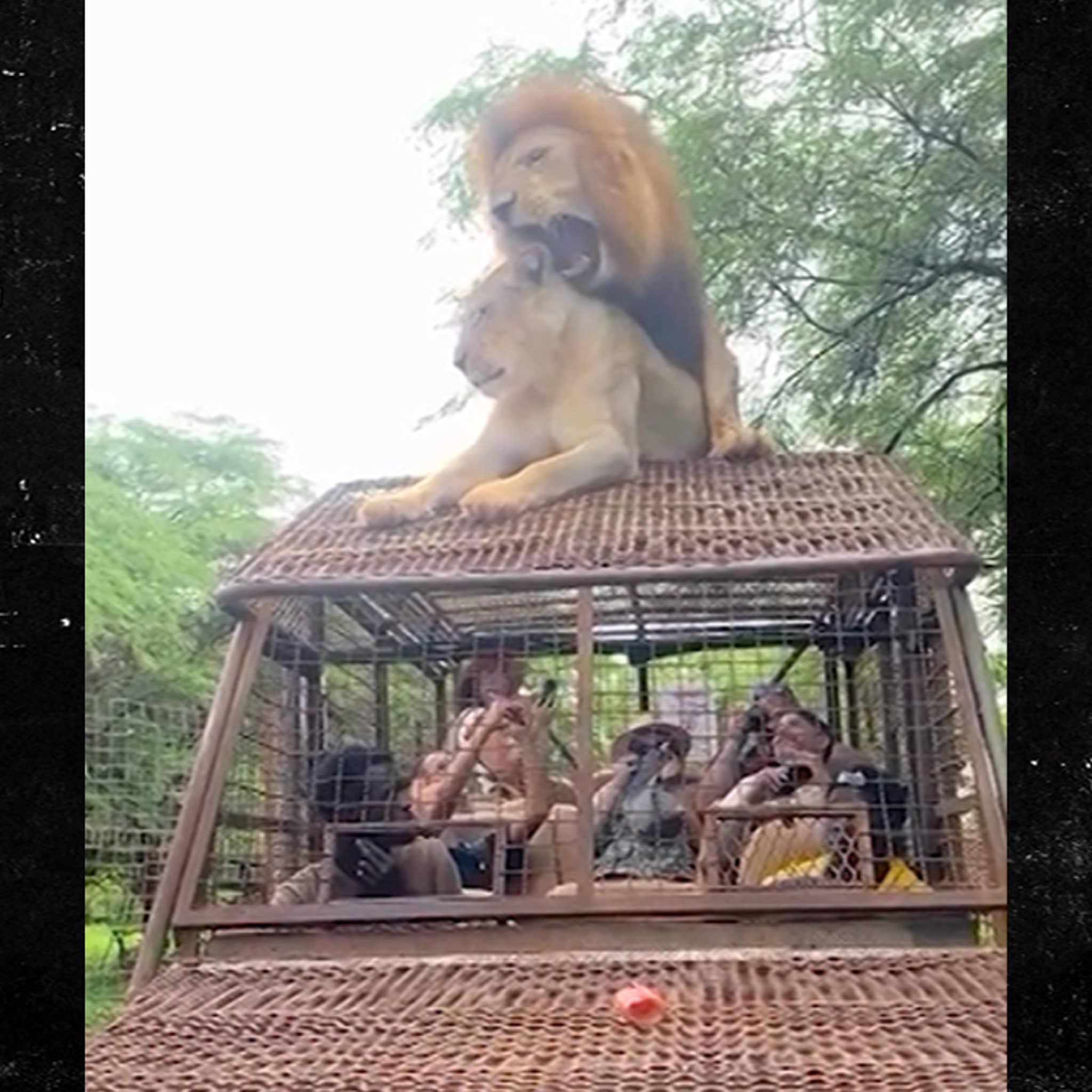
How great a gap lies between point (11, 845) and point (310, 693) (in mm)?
445

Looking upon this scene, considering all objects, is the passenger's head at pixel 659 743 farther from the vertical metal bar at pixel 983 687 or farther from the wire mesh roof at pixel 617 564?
the vertical metal bar at pixel 983 687

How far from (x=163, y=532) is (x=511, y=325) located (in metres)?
0.50

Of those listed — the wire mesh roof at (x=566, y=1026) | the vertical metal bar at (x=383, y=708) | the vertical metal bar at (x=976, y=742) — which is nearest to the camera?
the wire mesh roof at (x=566, y=1026)

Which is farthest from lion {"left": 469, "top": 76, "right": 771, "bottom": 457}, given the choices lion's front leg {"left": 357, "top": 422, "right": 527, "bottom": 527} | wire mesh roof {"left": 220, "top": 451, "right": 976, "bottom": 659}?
lion's front leg {"left": 357, "top": 422, "right": 527, "bottom": 527}

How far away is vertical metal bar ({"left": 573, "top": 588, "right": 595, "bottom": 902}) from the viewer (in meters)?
2.15

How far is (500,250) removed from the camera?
2.35 metres

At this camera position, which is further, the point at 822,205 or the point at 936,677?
the point at 822,205

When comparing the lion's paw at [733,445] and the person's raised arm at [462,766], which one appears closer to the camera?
the person's raised arm at [462,766]

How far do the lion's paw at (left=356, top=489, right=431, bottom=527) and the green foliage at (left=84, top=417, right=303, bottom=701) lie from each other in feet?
0.32

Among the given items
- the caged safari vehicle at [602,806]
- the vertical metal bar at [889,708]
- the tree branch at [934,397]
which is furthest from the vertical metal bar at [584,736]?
the tree branch at [934,397]

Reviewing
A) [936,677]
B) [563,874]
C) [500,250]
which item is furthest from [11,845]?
[936,677]

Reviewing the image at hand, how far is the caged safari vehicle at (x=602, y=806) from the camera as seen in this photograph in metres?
2.08
